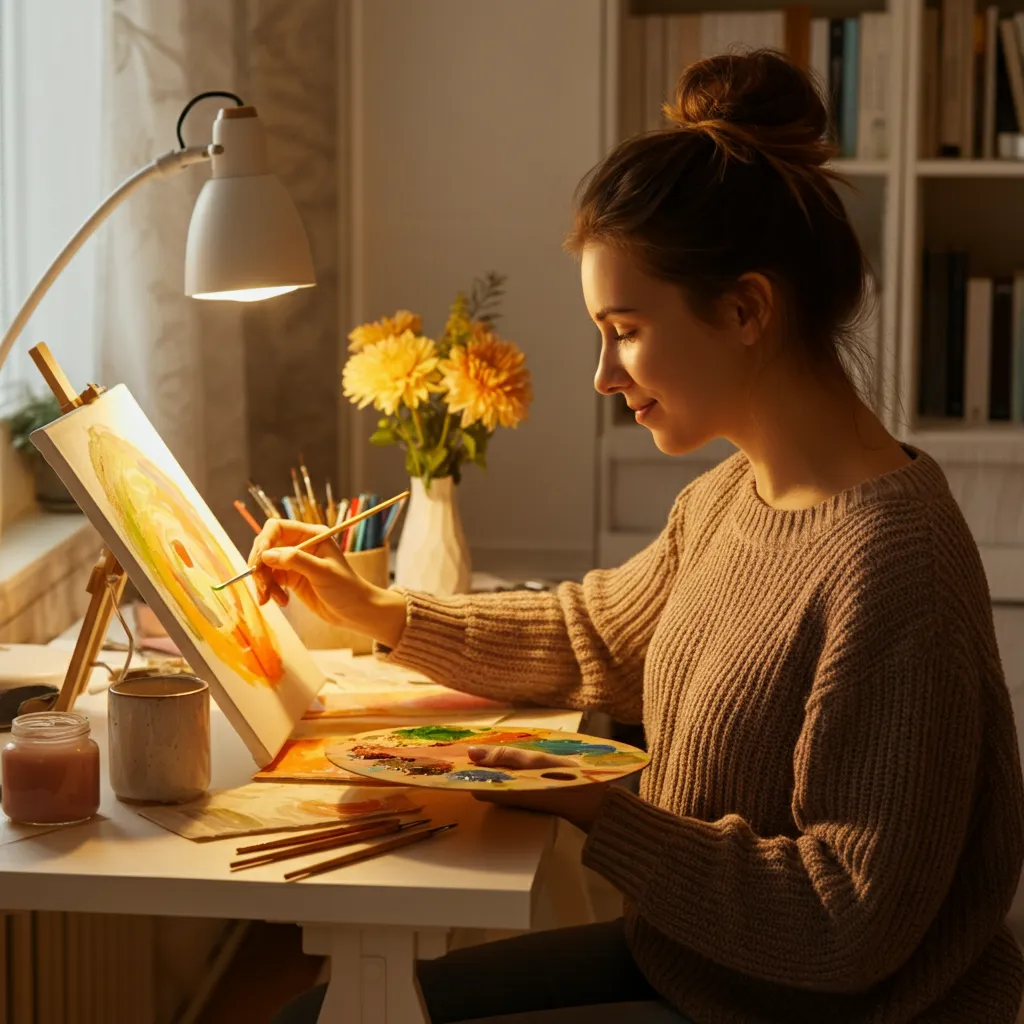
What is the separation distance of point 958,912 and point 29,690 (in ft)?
2.96

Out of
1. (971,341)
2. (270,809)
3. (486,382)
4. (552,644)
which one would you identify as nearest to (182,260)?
(486,382)

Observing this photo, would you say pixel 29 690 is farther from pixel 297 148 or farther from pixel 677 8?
pixel 677 8

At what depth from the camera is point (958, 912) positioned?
1.14m

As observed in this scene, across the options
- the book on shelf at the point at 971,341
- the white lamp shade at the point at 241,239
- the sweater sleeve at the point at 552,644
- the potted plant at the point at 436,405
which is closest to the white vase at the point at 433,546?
the potted plant at the point at 436,405

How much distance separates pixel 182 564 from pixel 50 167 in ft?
3.40

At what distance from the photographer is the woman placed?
42.6 inches

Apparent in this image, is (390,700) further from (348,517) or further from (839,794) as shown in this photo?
(839,794)

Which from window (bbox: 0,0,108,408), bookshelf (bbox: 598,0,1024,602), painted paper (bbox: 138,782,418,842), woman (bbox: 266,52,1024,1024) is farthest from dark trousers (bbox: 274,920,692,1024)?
bookshelf (bbox: 598,0,1024,602)

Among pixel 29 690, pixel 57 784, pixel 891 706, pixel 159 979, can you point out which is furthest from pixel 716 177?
pixel 159 979

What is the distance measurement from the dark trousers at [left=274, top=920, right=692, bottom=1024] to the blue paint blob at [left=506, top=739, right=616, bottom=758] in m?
0.23

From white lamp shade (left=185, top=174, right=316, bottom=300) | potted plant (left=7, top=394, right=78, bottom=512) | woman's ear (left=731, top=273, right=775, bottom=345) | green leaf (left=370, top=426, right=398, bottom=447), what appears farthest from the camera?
potted plant (left=7, top=394, right=78, bottom=512)

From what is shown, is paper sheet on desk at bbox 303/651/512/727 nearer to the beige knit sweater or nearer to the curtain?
the beige knit sweater

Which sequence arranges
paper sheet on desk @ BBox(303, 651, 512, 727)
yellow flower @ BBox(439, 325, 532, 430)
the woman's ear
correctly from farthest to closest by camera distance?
yellow flower @ BBox(439, 325, 532, 430) < paper sheet on desk @ BBox(303, 651, 512, 727) < the woman's ear

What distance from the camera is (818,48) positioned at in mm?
2498
